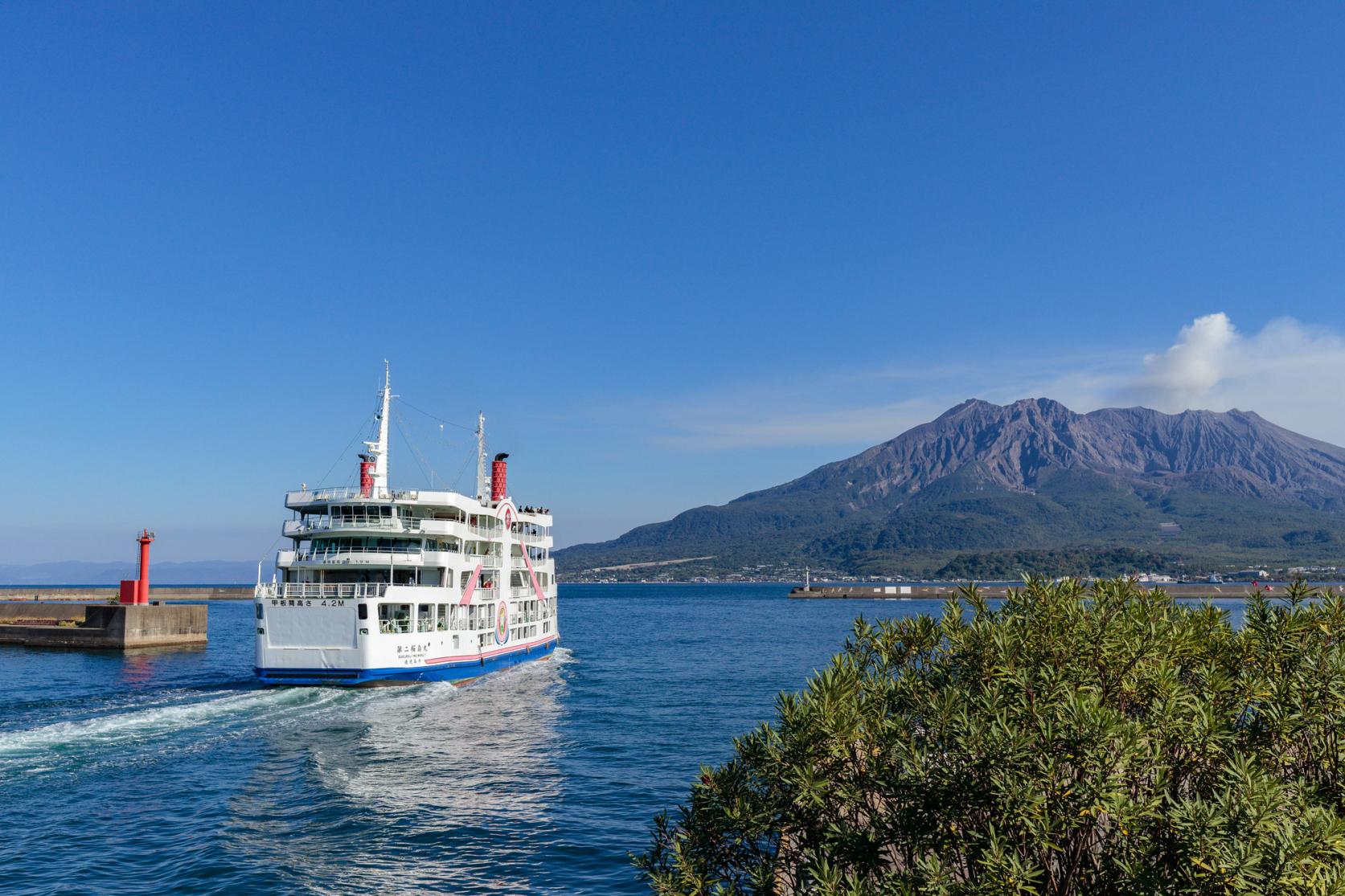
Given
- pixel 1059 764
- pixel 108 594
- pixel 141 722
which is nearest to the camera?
pixel 1059 764

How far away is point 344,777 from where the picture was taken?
1105 inches

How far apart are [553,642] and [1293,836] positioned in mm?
62210

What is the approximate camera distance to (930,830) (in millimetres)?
10141

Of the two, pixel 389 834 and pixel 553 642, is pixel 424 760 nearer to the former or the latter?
pixel 389 834

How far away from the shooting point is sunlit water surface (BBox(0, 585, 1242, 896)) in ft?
66.6

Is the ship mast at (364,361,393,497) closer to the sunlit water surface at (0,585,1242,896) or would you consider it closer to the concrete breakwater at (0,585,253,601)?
the sunlit water surface at (0,585,1242,896)

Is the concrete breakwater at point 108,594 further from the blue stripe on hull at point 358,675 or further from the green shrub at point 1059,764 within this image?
the green shrub at point 1059,764

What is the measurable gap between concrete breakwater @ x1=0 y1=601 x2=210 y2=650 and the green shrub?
72499 mm

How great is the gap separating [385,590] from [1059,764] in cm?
3793

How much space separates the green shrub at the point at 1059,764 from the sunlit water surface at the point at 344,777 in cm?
1052

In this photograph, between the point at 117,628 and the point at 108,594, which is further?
the point at 108,594

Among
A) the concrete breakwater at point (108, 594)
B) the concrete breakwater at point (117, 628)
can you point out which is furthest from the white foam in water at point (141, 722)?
the concrete breakwater at point (108, 594)

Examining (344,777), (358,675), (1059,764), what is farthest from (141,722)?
(1059,764)

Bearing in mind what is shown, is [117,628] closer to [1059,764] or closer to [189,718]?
[189,718]
